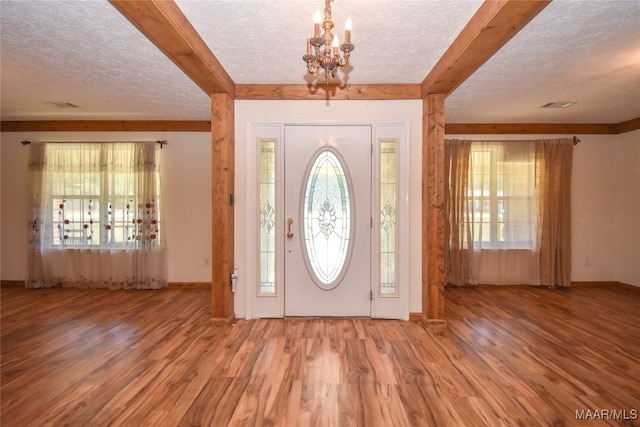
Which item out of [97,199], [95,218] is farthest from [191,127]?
[95,218]

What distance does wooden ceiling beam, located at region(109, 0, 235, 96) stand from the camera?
1.78m

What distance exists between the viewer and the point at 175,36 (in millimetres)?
2078

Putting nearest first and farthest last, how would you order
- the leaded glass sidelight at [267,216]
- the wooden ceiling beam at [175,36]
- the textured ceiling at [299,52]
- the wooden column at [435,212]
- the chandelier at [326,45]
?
the chandelier at [326,45], the wooden ceiling beam at [175,36], the textured ceiling at [299,52], the wooden column at [435,212], the leaded glass sidelight at [267,216]

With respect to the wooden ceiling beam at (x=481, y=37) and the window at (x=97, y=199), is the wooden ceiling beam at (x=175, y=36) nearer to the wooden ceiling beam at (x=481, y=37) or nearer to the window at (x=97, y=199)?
the wooden ceiling beam at (x=481, y=37)

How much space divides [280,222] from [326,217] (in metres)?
0.51

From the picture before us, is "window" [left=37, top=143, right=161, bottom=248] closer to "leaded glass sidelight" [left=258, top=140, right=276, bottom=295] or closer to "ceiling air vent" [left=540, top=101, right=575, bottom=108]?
"leaded glass sidelight" [left=258, top=140, right=276, bottom=295]

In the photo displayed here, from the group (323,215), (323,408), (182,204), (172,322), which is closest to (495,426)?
(323,408)

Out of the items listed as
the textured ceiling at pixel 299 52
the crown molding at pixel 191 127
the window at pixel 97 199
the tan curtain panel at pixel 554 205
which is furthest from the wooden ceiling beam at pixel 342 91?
the tan curtain panel at pixel 554 205

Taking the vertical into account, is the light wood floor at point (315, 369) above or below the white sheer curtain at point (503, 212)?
below

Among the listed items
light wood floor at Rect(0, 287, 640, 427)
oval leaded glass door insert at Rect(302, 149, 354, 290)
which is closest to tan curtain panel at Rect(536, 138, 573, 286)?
light wood floor at Rect(0, 287, 640, 427)

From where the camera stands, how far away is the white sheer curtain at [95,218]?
4.73 meters

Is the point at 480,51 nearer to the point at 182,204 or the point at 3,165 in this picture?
the point at 182,204

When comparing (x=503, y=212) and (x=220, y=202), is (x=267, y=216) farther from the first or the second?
(x=503, y=212)

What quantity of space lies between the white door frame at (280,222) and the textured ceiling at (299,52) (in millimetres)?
493
